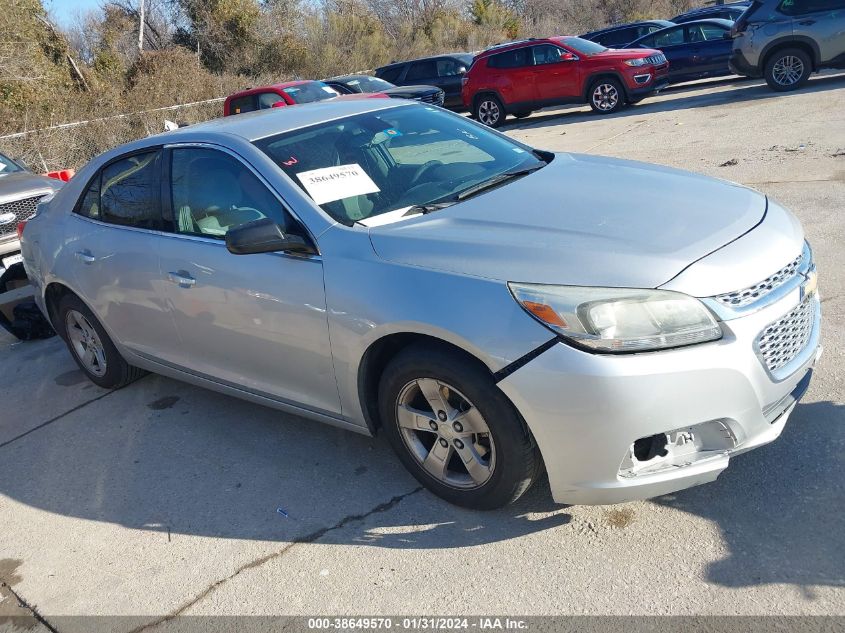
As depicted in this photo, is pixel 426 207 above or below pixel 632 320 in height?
above

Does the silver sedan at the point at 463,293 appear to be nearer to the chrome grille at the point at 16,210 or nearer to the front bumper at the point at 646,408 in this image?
the front bumper at the point at 646,408

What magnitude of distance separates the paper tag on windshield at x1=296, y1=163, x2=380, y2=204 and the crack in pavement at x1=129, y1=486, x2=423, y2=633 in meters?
1.41

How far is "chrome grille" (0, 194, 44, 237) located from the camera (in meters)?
8.13

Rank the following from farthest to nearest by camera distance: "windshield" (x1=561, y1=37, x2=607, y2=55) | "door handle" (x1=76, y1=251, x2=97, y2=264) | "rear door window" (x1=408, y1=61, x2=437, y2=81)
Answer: "rear door window" (x1=408, y1=61, x2=437, y2=81) → "windshield" (x1=561, y1=37, x2=607, y2=55) → "door handle" (x1=76, y1=251, x2=97, y2=264)

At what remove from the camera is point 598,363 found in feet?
9.47

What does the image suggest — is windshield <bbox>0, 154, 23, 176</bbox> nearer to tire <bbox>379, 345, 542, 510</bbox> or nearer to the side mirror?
the side mirror

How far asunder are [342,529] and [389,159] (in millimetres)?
1863

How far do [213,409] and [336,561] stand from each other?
1899 millimetres

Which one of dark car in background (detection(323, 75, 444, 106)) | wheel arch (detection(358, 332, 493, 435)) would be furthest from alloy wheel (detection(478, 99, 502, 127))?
wheel arch (detection(358, 332, 493, 435))

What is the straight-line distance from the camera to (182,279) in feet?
14.0

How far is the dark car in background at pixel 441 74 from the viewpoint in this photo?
19.9 m

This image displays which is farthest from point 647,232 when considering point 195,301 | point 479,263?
point 195,301

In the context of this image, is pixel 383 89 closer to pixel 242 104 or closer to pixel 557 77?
pixel 242 104

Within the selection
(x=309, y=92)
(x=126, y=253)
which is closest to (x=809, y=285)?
(x=126, y=253)
